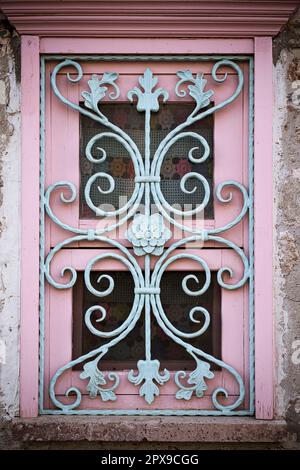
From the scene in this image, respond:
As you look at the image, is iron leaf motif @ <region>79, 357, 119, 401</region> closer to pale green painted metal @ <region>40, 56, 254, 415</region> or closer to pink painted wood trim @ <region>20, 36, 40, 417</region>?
pale green painted metal @ <region>40, 56, 254, 415</region>

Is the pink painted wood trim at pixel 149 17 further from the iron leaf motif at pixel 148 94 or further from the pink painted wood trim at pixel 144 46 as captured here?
the iron leaf motif at pixel 148 94

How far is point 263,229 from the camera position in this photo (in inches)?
95.4

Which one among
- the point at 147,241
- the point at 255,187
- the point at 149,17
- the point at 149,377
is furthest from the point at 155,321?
the point at 149,17

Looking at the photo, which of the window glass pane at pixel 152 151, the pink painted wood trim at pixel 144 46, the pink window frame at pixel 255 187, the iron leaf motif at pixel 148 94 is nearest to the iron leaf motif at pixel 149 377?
the pink window frame at pixel 255 187

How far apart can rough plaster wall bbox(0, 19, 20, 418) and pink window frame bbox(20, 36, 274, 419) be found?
47 millimetres

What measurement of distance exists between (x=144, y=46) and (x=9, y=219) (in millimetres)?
1002

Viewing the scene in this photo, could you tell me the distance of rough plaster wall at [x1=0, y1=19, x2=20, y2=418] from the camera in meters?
2.46

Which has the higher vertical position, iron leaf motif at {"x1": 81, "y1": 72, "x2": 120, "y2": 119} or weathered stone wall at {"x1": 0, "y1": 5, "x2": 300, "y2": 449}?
iron leaf motif at {"x1": 81, "y1": 72, "x2": 120, "y2": 119}

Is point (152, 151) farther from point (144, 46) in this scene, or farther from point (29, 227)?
point (29, 227)

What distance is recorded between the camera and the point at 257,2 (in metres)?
2.39

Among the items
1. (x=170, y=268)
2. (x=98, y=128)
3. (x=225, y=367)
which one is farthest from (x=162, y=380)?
(x=98, y=128)

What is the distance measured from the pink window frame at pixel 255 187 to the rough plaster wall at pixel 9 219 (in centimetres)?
5

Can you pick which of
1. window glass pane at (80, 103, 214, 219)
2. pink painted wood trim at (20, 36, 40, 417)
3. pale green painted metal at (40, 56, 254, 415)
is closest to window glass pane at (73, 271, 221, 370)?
pale green painted metal at (40, 56, 254, 415)

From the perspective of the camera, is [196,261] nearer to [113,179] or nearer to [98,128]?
[113,179]
